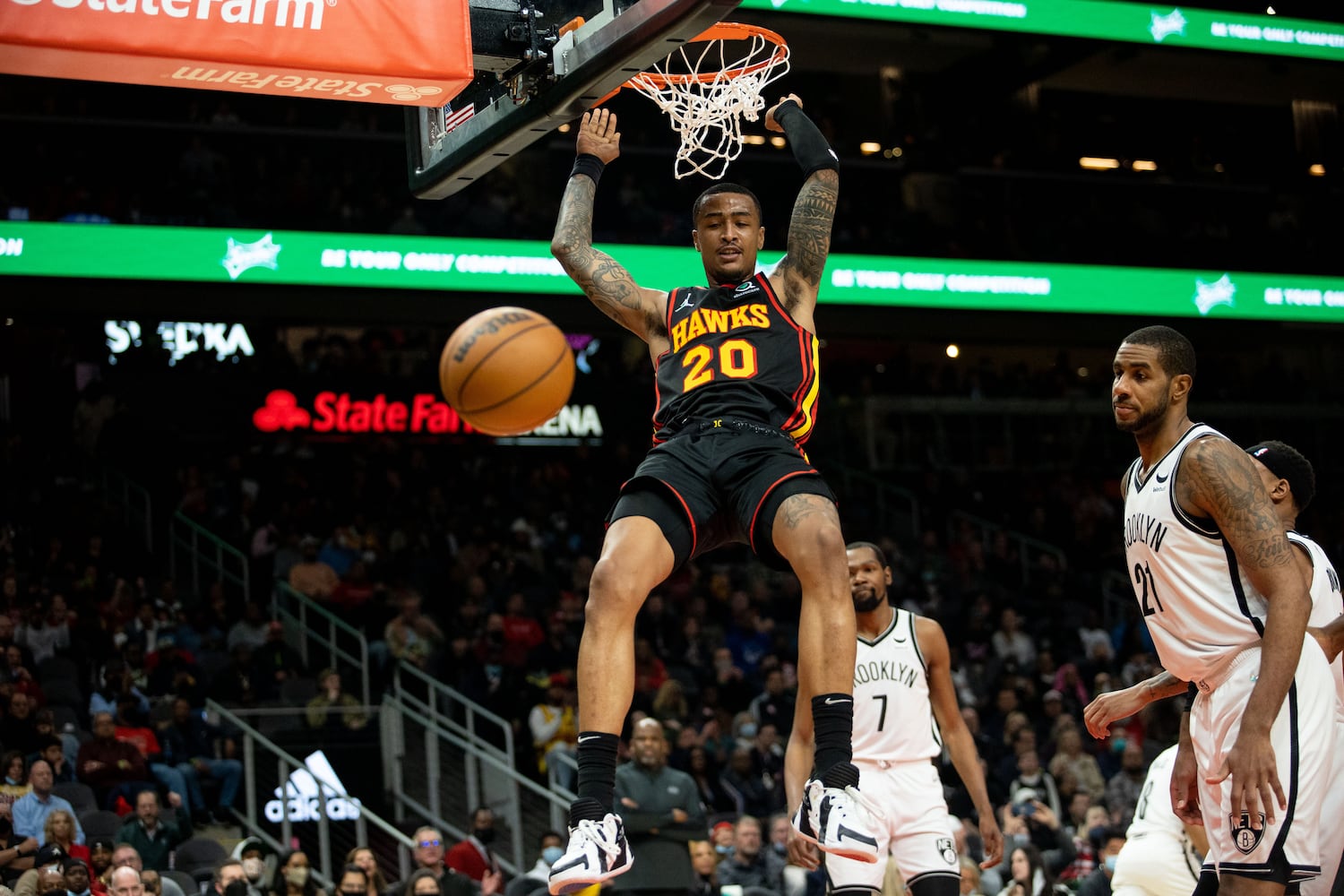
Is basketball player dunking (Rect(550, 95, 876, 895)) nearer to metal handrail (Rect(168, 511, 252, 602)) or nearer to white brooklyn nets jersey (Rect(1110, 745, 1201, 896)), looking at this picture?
white brooklyn nets jersey (Rect(1110, 745, 1201, 896))

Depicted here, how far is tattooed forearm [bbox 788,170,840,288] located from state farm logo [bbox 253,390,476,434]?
1295cm

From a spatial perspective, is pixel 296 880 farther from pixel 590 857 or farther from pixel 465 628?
pixel 590 857

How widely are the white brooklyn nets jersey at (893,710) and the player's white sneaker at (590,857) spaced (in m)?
2.91

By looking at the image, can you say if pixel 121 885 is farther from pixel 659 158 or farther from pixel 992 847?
pixel 659 158

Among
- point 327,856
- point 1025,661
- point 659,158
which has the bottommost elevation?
point 327,856

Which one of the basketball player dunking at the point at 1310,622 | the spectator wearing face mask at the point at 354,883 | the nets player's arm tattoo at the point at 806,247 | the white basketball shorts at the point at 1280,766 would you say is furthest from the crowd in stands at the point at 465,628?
the nets player's arm tattoo at the point at 806,247

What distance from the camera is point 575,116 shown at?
5.54 m

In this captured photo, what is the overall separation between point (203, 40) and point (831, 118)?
18.6 meters

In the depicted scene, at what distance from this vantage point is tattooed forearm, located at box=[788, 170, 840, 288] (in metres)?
5.20

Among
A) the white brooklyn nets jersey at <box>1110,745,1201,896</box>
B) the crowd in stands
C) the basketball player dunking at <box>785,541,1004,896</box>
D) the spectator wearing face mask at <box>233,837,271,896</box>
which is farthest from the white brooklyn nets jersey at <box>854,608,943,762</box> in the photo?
the spectator wearing face mask at <box>233,837,271,896</box>

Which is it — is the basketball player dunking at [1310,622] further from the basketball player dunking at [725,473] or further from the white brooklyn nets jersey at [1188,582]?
the basketball player dunking at [725,473]

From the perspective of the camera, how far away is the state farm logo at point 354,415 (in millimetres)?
18062

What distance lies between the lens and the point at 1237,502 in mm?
4250

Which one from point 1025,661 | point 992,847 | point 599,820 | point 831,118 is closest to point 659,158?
point 831,118
